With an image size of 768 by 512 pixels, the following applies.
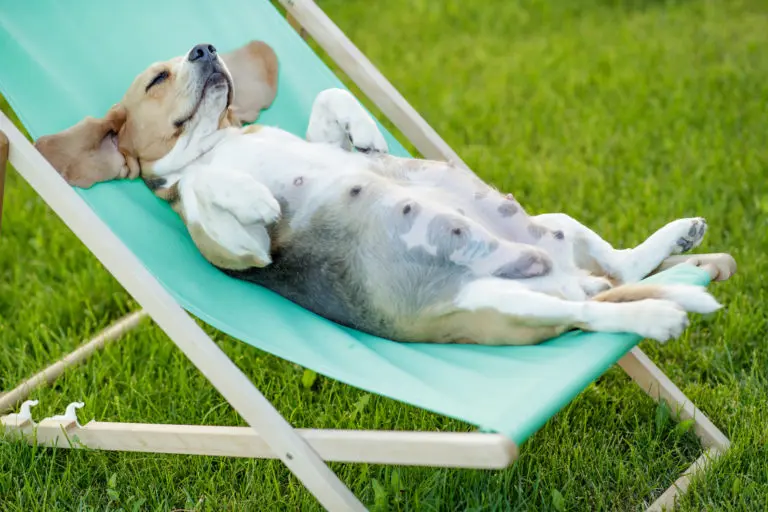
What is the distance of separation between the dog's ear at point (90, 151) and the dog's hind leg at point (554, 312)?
3.09 ft

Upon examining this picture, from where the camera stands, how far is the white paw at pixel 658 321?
1.97 metres

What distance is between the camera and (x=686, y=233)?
7.88 feet

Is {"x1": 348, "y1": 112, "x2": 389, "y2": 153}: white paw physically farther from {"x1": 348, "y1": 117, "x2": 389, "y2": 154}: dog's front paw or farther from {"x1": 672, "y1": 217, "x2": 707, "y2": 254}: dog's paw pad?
{"x1": 672, "y1": 217, "x2": 707, "y2": 254}: dog's paw pad

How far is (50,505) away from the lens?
2449 mm

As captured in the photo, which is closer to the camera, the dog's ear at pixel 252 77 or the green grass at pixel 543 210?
the green grass at pixel 543 210

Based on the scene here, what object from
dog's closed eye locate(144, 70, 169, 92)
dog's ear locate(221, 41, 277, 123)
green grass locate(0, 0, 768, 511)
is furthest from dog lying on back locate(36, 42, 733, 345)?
green grass locate(0, 0, 768, 511)

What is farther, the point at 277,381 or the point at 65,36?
the point at 277,381

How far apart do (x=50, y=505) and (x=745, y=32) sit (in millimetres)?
4697

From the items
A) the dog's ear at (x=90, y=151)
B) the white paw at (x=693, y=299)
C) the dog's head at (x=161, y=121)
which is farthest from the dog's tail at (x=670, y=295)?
the dog's ear at (x=90, y=151)

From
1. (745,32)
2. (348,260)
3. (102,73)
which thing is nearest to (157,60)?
(102,73)

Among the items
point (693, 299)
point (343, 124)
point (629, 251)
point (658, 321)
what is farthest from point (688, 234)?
point (343, 124)

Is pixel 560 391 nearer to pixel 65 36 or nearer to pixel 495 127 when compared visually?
pixel 65 36

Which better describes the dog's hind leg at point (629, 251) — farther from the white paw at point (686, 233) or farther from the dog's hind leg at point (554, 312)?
the dog's hind leg at point (554, 312)

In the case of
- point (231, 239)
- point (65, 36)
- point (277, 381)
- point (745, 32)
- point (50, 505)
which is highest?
point (65, 36)
